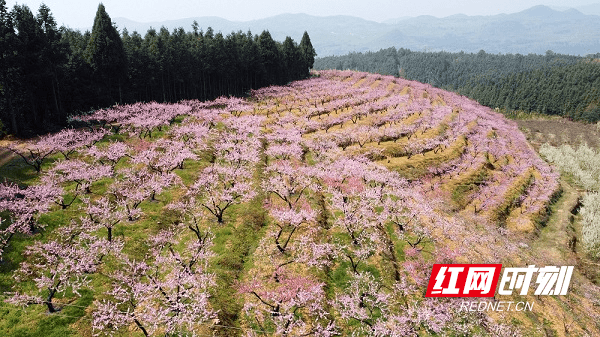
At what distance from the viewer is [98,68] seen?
73.7 m

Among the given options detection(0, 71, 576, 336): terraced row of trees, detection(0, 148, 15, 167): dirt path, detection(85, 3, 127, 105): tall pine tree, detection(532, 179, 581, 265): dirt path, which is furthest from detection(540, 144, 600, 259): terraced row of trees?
detection(85, 3, 127, 105): tall pine tree

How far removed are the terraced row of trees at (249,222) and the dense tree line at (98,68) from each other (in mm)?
10254

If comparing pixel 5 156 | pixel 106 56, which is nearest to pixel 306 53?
pixel 106 56

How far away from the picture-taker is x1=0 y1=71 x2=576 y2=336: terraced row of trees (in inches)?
1208

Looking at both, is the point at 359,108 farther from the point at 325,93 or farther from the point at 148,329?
the point at 148,329

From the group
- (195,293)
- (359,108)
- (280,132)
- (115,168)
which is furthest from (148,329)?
(359,108)

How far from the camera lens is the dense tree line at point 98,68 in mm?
57969

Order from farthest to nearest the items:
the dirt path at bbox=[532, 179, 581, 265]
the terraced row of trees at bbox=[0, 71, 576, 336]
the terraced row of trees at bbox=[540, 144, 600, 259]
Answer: the terraced row of trees at bbox=[540, 144, 600, 259], the dirt path at bbox=[532, 179, 581, 265], the terraced row of trees at bbox=[0, 71, 576, 336]

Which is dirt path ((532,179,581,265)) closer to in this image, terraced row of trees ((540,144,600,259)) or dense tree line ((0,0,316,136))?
terraced row of trees ((540,144,600,259))

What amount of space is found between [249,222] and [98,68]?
5940 centimetres

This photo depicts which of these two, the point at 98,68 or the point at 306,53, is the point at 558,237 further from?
the point at 306,53

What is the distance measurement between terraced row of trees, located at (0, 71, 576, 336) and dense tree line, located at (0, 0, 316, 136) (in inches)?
404

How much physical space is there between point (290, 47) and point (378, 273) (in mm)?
Result: 127937

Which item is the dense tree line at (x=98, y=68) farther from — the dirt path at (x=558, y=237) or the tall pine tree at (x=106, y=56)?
the dirt path at (x=558, y=237)
